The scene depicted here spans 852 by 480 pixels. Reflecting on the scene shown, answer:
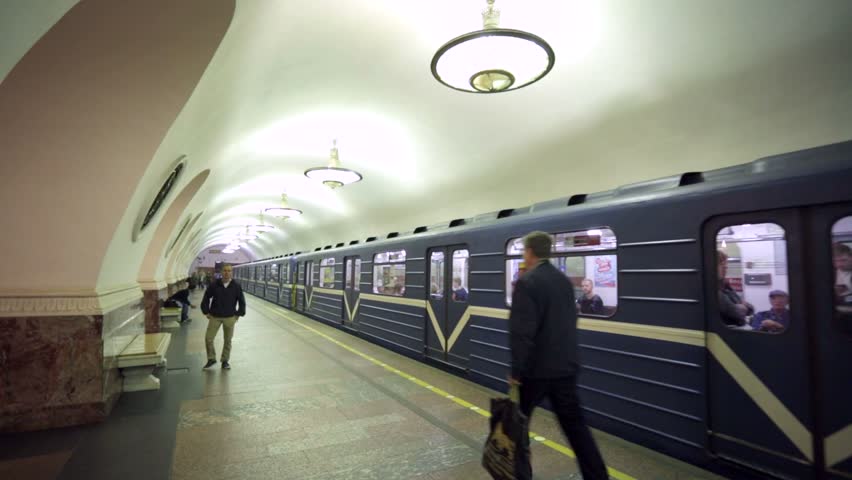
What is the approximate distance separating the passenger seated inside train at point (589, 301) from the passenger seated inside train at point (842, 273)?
174 centimetres

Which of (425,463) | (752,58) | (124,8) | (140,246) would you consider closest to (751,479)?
(425,463)

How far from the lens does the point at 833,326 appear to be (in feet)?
8.86

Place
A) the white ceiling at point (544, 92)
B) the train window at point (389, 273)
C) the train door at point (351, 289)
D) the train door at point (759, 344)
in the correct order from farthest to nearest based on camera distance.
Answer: the train door at point (351, 289) < the train window at point (389, 273) < the white ceiling at point (544, 92) < the train door at point (759, 344)

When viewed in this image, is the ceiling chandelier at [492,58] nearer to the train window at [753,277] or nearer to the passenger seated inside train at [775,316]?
the train window at [753,277]

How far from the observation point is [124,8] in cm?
293

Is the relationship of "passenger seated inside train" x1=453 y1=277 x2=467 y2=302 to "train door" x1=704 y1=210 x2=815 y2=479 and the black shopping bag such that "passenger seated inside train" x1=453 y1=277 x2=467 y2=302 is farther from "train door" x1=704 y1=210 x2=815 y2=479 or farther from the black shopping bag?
the black shopping bag

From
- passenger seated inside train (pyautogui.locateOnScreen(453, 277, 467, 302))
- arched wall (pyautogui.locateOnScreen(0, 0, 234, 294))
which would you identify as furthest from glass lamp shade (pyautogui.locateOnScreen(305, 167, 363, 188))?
arched wall (pyautogui.locateOnScreen(0, 0, 234, 294))

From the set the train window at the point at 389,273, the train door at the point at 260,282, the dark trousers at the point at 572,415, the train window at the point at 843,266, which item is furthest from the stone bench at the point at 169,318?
the train window at the point at 843,266

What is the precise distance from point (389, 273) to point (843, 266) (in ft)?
22.6

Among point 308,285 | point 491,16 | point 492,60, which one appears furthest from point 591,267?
point 308,285

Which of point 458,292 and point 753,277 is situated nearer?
point 753,277

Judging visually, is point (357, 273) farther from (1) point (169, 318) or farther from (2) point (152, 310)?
(1) point (169, 318)

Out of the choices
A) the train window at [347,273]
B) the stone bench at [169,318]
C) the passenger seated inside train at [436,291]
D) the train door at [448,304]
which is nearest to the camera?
the train door at [448,304]

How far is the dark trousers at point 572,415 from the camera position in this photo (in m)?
2.62
